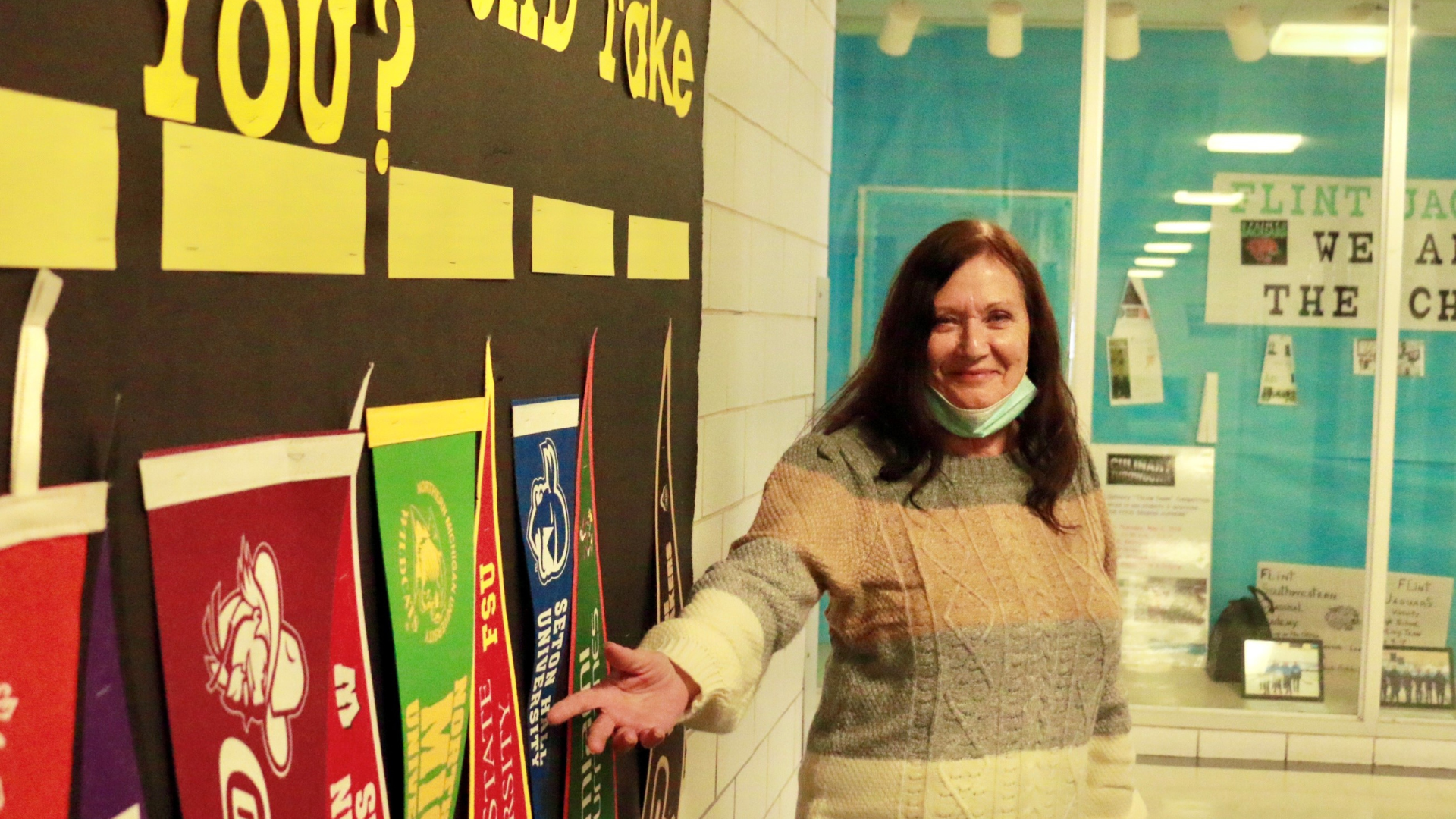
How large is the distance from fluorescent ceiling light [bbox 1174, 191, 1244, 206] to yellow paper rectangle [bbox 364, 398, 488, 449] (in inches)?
168

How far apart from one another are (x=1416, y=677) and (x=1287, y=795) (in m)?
0.90

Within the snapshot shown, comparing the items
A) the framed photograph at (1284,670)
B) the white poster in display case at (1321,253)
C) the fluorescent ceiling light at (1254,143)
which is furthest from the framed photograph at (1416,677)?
the fluorescent ceiling light at (1254,143)

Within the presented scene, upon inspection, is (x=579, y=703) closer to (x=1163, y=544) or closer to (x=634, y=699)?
(x=634, y=699)

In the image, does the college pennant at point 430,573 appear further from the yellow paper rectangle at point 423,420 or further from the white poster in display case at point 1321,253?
the white poster in display case at point 1321,253

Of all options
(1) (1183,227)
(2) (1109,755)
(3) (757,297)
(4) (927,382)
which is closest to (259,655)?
(4) (927,382)

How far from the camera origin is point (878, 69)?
4957 mm

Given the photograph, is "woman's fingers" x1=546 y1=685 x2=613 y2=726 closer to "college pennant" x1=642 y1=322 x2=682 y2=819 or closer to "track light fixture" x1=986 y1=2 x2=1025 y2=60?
"college pennant" x1=642 y1=322 x2=682 y2=819

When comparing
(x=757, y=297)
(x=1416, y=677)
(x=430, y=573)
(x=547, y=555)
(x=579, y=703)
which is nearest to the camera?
(x=430, y=573)

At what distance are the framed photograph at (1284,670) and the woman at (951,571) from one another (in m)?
3.39

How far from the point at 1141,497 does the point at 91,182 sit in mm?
4695

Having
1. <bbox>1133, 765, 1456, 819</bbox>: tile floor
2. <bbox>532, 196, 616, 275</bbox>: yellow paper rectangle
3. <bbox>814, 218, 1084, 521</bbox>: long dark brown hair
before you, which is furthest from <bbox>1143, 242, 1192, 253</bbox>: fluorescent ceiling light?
<bbox>532, 196, 616, 275</bbox>: yellow paper rectangle

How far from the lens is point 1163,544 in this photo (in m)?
4.93

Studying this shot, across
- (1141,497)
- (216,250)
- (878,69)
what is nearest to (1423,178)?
(1141,497)

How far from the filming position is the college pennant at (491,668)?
1.22 metres
